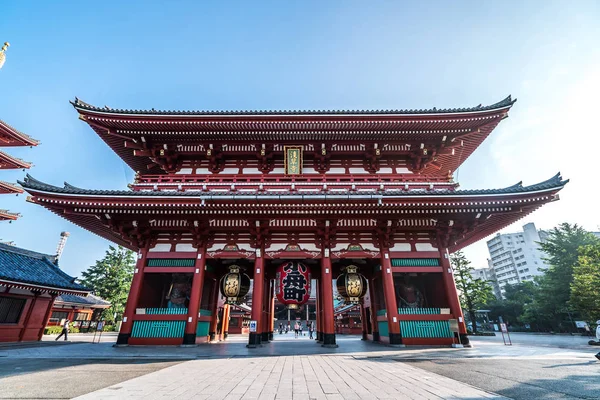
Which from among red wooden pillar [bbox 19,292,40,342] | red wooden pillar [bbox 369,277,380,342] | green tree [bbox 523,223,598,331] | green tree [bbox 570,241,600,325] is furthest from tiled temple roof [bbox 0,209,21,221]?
green tree [bbox 523,223,598,331]

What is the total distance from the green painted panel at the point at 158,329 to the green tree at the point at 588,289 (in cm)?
3461

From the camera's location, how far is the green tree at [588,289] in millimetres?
24688

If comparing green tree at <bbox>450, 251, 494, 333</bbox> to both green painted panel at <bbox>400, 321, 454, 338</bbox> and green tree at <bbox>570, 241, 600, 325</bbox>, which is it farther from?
green painted panel at <bbox>400, 321, 454, 338</bbox>

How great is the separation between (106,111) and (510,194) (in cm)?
1936

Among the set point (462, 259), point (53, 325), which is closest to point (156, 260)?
point (53, 325)

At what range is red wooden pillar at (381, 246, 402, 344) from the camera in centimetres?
1253

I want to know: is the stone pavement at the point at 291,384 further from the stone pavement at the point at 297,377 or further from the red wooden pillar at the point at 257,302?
the red wooden pillar at the point at 257,302

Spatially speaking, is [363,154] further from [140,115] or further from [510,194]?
[140,115]

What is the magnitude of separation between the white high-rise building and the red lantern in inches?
3385

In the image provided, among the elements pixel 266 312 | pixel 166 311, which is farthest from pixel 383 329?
pixel 166 311

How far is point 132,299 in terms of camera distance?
42.7 ft

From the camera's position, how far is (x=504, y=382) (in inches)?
222

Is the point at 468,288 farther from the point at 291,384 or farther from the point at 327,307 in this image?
the point at 291,384

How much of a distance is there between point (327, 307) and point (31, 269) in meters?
20.9
